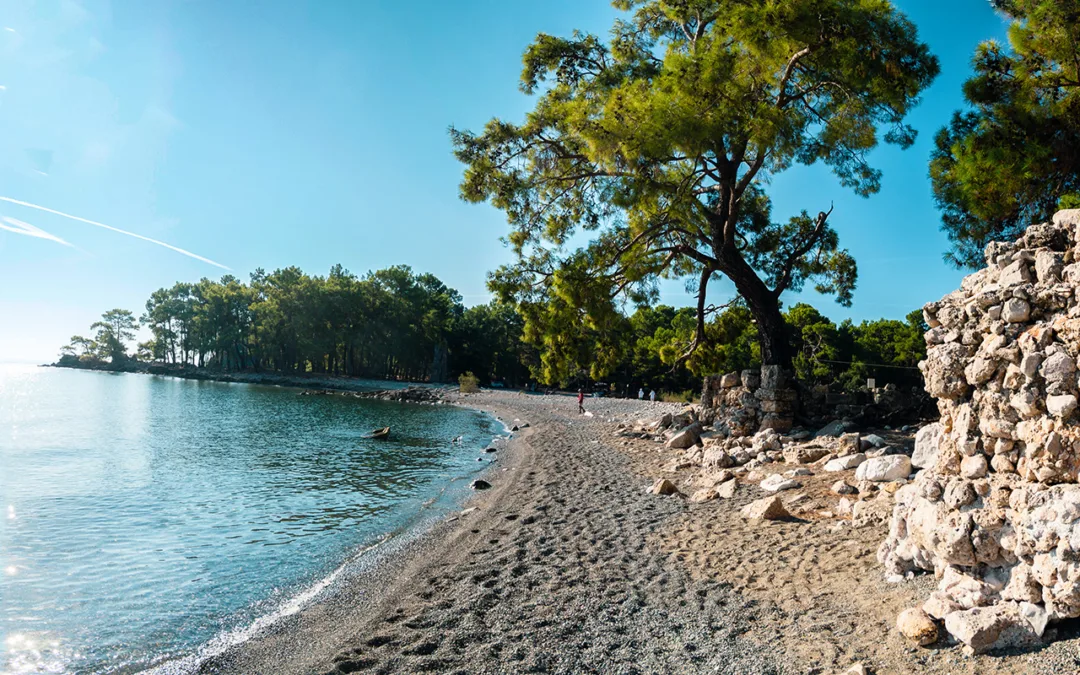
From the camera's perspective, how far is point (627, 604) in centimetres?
626

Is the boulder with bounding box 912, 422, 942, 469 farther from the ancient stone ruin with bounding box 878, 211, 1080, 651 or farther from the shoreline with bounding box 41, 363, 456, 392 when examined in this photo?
the shoreline with bounding box 41, 363, 456, 392

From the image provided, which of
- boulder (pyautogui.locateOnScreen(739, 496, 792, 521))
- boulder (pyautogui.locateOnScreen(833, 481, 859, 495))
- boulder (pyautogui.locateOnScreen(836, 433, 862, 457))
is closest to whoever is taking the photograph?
boulder (pyautogui.locateOnScreen(739, 496, 792, 521))

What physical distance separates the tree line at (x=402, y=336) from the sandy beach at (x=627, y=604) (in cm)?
2687

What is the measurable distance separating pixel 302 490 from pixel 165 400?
135 feet

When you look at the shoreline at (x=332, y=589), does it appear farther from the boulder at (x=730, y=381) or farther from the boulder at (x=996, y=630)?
the boulder at (x=730, y=381)

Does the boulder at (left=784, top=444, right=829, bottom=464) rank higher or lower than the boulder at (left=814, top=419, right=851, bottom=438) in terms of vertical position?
lower

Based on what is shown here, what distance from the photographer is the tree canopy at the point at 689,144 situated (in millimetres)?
13781

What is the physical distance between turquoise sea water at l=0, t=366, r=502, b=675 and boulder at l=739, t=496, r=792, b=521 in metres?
6.00

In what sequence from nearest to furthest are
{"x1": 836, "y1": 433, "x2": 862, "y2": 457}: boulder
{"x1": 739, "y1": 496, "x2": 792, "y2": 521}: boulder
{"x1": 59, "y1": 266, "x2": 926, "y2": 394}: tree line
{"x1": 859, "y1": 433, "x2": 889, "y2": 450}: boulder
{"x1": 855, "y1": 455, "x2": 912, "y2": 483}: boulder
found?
{"x1": 739, "y1": 496, "x2": 792, "y2": 521}: boulder
{"x1": 855, "y1": 455, "x2": 912, "y2": 483}: boulder
{"x1": 836, "y1": 433, "x2": 862, "y2": 457}: boulder
{"x1": 859, "y1": 433, "x2": 889, "y2": 450}: boulder
{"x1": 59, "y1": 266, "x2": 926, "y2": 394}: tree line

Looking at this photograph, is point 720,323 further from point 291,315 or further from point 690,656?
point 291,315

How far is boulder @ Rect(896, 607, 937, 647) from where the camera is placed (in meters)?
4.50

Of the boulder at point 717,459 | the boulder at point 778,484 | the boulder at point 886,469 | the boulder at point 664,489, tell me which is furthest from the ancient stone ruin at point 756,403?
the boulder at point 886,469

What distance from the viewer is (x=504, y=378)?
77375 millimetres

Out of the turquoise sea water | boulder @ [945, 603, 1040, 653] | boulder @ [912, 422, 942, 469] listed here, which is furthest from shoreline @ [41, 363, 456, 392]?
boulder @ [945, 603, 1040, 653]
